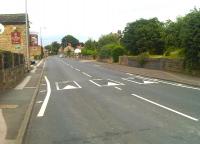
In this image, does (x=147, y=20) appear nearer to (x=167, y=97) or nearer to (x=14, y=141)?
(x=167, y=97)

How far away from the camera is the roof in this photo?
219 ft

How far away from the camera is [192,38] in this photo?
30578mm

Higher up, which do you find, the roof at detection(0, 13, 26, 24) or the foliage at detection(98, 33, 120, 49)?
the roof at detection(0, 13, 26, 24)

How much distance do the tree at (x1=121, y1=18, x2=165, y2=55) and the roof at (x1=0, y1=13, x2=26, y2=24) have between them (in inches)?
633

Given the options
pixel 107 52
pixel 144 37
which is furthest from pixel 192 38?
pixel 107 52

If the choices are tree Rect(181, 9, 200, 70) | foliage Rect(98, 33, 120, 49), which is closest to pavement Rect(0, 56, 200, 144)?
tree Rect(181, 9, 200, 70)

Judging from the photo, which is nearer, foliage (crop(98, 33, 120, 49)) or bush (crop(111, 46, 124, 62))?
bush (crop(111, 46, 124, 62))

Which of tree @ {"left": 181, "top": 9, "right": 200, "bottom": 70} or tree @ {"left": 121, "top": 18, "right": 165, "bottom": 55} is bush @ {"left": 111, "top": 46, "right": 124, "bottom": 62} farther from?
tree @ {"left": 181, "top": 9, "right": 200, "bottom": 70}

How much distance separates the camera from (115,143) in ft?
30.7

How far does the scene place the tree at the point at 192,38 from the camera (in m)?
30.3

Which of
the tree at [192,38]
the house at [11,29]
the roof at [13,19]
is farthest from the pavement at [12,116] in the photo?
the roof at [13,19]

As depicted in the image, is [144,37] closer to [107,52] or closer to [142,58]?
[142,58]

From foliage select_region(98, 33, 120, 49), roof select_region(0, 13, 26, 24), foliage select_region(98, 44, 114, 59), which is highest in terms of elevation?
roof select_region(0, 13, 26, 24)

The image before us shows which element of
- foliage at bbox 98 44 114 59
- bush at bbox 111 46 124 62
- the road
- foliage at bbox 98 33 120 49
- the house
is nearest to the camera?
the road
